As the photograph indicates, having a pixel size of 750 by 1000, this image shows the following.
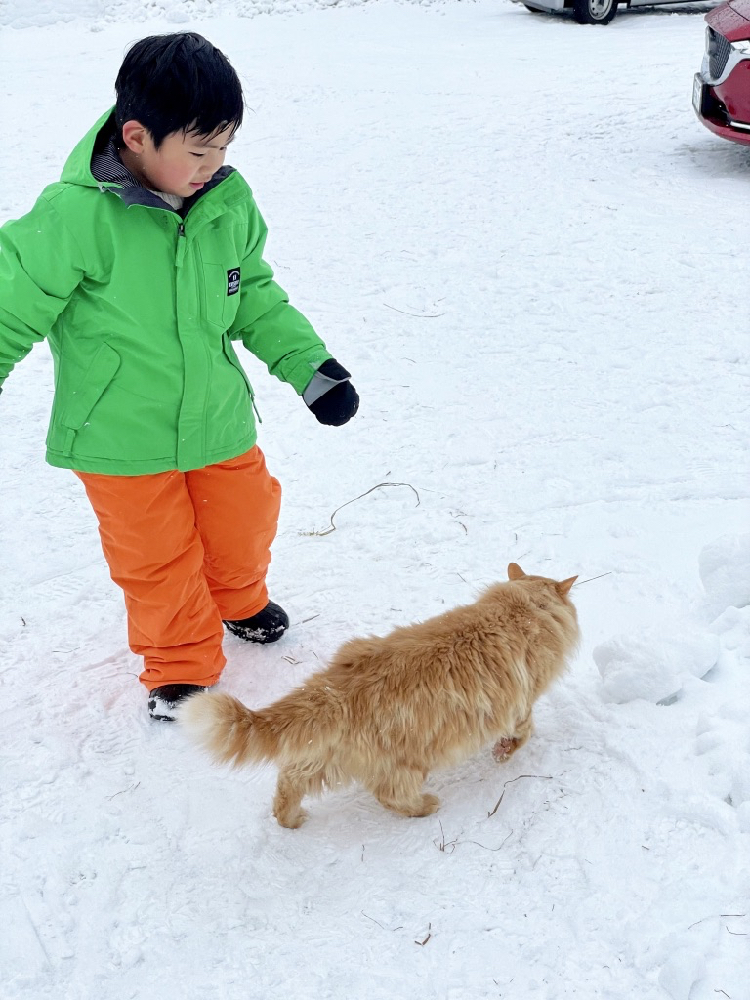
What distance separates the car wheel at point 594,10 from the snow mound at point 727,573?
986cm

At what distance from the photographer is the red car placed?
6.50 meters

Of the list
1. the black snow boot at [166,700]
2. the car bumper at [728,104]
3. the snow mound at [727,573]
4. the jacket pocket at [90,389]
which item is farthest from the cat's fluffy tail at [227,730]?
the car bumper at [728,104]

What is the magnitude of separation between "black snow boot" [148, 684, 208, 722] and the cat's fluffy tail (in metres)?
0.59

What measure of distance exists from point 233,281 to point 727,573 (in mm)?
1882

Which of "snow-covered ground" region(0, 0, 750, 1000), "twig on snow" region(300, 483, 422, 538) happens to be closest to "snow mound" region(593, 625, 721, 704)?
"snow-covered ground" region(0, 0, 750, 1000)

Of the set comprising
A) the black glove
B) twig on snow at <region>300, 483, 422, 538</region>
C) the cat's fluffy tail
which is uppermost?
the black glove

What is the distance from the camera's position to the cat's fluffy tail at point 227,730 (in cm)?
214

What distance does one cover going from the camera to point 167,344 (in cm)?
247

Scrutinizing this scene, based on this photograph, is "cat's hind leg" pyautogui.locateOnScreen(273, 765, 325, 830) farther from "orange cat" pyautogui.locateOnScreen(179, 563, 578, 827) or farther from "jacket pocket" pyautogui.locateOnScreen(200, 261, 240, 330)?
"jacket pocket" pyautogui.locateOnScreen(200, 261, 240, 330)

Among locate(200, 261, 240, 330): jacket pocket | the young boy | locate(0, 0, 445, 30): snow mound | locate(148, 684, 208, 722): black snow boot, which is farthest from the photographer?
locate(0, 0, 445, 30): snow mound

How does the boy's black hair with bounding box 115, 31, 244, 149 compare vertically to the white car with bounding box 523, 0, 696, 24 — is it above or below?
above

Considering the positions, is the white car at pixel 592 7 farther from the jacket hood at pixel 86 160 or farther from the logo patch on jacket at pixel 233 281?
the jacket hood at pixel 86 160

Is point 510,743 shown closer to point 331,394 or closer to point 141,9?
point 331,394

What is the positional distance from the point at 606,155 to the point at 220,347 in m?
5.47
